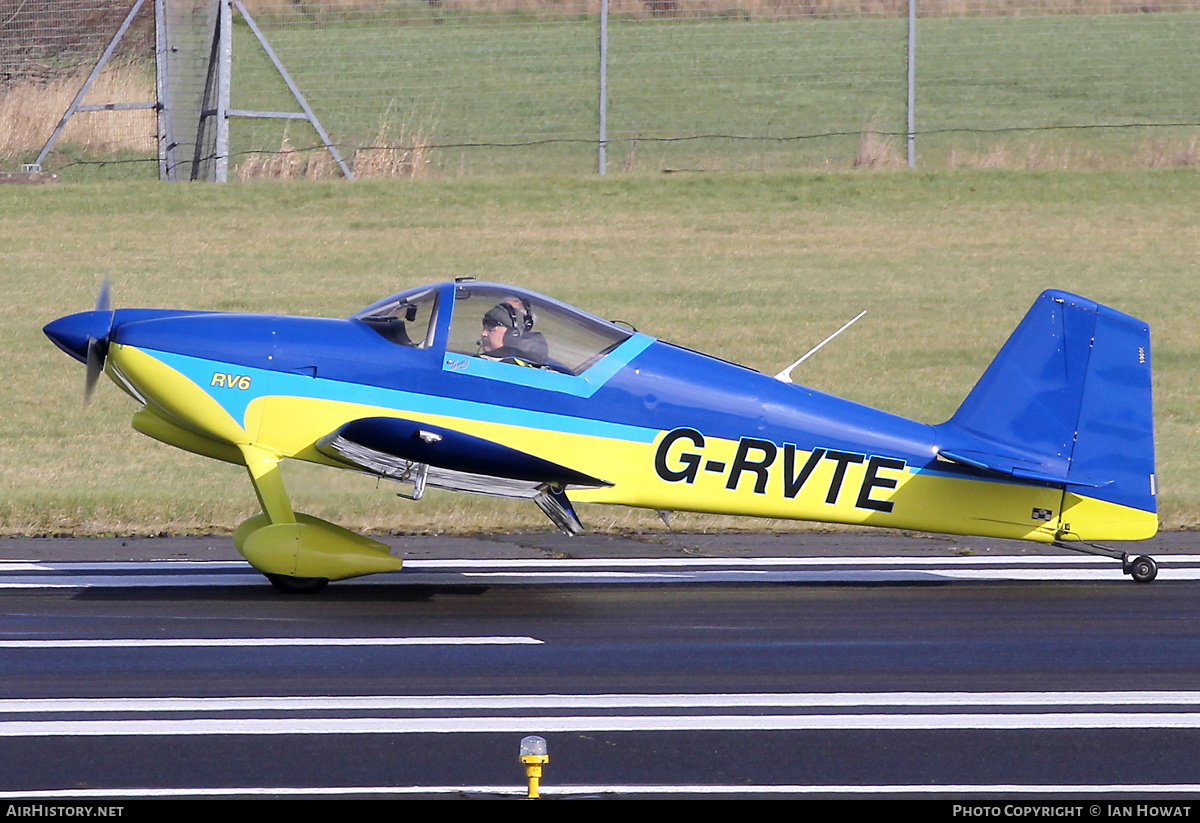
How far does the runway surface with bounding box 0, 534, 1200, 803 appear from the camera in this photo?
6.92 metres

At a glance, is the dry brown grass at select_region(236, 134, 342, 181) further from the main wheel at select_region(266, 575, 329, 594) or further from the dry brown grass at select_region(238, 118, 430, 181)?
the main wheel at select_region(266, 575, 329, 594)

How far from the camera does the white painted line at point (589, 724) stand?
7.50 metres

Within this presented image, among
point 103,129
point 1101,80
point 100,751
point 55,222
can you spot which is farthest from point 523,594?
point 1101,80

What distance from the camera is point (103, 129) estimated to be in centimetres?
2480

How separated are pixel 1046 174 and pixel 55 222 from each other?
15.8 m

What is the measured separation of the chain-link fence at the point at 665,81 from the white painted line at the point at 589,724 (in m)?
17.1

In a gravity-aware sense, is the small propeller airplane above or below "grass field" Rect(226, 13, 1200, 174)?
below

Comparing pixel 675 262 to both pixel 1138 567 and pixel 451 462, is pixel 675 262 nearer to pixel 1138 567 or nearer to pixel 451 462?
pixel 1138 567

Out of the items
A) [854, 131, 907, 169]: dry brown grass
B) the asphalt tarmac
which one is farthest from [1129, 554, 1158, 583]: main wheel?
[854, 131, 907, 169]: dry brown grass

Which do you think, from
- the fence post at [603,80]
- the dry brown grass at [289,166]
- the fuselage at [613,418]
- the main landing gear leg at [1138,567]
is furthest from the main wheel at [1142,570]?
the dry brown grass at [289,166]

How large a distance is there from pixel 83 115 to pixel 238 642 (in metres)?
18.0

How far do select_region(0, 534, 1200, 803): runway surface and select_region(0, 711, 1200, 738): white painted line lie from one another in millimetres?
20

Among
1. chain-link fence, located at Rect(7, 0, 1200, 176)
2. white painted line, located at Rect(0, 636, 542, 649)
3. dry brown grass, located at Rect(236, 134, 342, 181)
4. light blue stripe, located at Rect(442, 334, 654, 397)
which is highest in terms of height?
chain-link fence, located at Rect(7, 0, 1200, 176)
